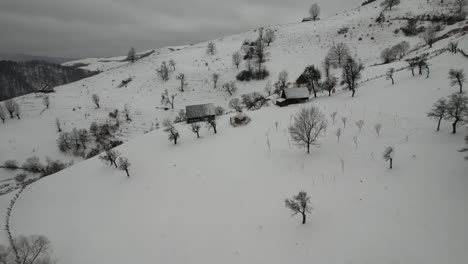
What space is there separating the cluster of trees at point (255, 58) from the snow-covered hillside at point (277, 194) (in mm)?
37658

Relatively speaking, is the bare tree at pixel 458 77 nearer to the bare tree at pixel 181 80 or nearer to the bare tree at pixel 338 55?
the bare tree at pixel 338 55

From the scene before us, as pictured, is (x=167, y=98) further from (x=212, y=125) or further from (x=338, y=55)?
(x=338, y=55)

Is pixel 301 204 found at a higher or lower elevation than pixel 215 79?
lower

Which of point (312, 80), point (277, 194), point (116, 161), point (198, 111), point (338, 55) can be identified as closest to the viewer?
point (277, 194)

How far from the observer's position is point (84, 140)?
212 ft

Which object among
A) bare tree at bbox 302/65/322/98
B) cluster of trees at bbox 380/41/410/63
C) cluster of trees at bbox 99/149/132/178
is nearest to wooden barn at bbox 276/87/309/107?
bare tree at bbox 302/65/322/98

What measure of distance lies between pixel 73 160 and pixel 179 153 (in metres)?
Answer: 42.9

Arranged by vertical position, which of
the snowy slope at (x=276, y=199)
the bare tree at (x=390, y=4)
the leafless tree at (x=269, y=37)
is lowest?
the snowy slope at (x=276, y=199)

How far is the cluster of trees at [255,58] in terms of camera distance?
82.8 m

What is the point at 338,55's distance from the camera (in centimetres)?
7294

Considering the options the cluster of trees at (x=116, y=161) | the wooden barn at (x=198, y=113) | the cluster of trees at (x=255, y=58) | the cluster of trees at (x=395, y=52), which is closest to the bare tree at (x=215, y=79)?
the cluster of trees at (x=255, y=58)

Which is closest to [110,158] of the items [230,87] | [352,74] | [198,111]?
[198,111]

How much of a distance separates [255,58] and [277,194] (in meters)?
75.3

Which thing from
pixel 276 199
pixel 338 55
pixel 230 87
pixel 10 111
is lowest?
pixel 276 199
